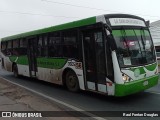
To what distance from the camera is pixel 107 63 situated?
Result: 841 cm

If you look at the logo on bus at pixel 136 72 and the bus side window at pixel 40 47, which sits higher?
the bus side window at pixel 40 47

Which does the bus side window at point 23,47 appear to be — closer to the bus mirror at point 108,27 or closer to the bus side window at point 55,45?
the bus side window at point 55,45

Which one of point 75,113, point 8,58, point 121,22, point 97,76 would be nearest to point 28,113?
point 75,113

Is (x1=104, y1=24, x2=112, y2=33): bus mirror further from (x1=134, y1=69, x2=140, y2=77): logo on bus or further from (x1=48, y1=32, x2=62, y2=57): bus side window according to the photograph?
(x1=48, y1=32, x2=62, y2=57): bus side window

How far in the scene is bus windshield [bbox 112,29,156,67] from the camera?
27.3ft

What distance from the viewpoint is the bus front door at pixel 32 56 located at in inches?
542

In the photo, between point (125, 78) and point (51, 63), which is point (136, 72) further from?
point (51, 63)

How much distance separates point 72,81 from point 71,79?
0.10m

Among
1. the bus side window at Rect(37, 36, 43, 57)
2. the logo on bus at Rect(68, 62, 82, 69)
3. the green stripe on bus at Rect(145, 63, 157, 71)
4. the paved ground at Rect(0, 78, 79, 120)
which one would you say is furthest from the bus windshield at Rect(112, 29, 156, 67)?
the bus side window at Rect(37, 36, 43, 57)

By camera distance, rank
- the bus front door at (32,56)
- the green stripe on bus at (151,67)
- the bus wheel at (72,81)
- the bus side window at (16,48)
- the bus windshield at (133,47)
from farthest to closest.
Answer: the bus side window at (16,48) → the bus front door at (32,56) → the bus wheel at (72,81) → the green stripe on bus at (151,67) → the bus windshield at (133,47)

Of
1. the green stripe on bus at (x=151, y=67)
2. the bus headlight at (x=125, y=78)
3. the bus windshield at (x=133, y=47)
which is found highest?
the bus windshield at (x=133, y=47)

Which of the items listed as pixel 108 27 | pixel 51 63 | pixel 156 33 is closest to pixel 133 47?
pixel 108 27

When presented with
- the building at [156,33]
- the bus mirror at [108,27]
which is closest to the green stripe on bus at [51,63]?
the bus mirror at [108,27]

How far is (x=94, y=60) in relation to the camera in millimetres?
9055
